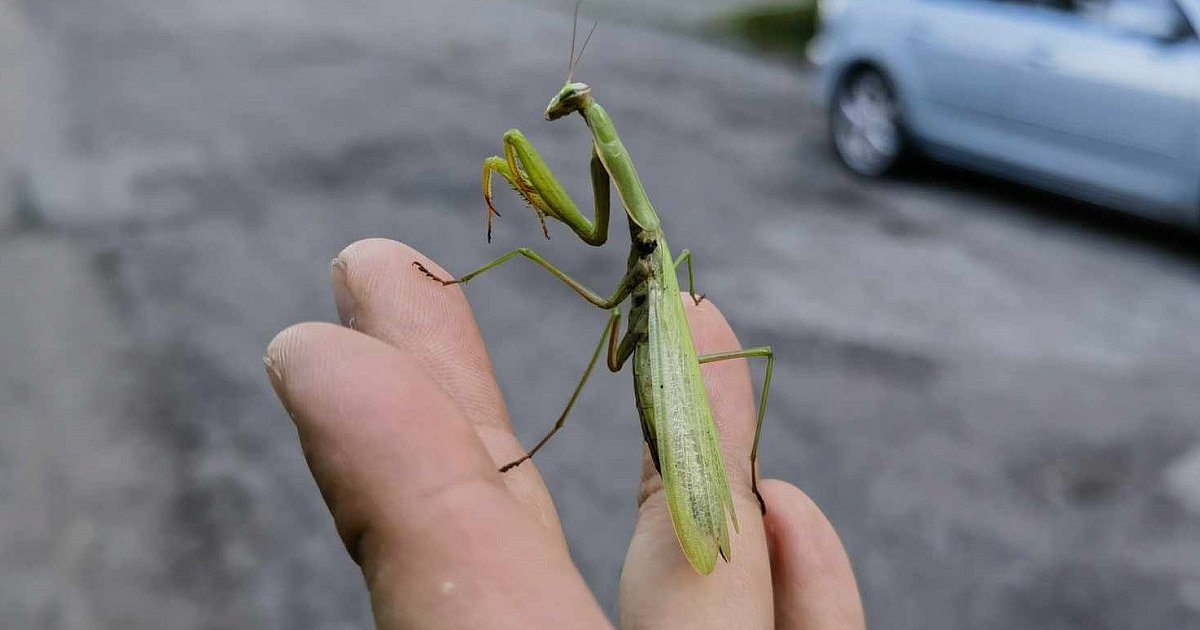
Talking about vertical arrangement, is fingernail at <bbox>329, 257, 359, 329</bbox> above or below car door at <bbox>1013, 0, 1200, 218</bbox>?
above

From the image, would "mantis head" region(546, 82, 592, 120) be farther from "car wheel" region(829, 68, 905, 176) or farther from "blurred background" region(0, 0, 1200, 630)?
"car wheel" region(829, 68, 905, 176)

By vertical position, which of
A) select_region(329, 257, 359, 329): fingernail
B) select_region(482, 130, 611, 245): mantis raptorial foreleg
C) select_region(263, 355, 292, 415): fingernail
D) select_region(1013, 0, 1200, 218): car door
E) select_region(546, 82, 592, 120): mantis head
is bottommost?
select_region(1013, 0, 1200, 218): car door

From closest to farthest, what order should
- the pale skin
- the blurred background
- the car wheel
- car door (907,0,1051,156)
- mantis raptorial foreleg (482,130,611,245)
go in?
the pale skin < mantis raptorial foreleg (482,130,611,245) < the blurred background < car door (907,0,1051,156) < the car wheel

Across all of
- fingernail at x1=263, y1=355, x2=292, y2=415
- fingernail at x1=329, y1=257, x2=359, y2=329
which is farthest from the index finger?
fingernail at x1=263, y1=355, x2=292, y2=415

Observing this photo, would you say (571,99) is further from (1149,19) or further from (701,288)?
(1149,19)

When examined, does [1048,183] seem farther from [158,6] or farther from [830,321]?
[158,6]

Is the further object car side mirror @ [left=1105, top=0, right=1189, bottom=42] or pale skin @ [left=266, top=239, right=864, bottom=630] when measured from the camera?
car side mirror @ [left=1105, top=0, right=1189, bottom=42]

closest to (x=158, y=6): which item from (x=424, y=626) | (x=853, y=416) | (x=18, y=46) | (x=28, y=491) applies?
(x=18, y=46)

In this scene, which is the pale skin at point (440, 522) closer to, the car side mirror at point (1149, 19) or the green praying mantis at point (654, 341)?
the green praying mantis at point (654, 341)

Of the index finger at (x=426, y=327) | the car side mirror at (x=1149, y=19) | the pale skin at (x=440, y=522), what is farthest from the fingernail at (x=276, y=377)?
the car side mirror at (x=1149, y=19)

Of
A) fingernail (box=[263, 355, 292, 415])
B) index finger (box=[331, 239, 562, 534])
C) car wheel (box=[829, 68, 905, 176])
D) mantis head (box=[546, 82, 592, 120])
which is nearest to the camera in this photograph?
fingernail (box=[263, 355, 292, 415])
